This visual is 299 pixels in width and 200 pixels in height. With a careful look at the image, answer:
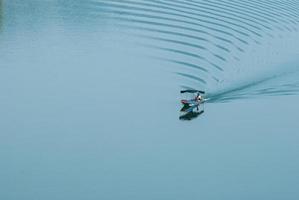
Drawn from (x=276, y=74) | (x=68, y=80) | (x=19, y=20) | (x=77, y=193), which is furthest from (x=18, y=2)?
(x=77, y=193)

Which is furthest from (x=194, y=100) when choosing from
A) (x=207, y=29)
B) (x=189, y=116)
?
(x=207, y=29)

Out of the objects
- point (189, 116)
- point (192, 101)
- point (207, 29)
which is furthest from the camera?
point (207, 29)

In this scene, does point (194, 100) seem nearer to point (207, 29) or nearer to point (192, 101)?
point (192, 101)

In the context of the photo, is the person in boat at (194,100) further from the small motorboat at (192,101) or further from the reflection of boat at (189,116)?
the reflection of boat at (189,116)

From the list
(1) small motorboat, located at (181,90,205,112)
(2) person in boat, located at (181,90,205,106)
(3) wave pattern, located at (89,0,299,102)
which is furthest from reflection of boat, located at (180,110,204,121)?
(3) wave pattern, located at (89,0,299,102)

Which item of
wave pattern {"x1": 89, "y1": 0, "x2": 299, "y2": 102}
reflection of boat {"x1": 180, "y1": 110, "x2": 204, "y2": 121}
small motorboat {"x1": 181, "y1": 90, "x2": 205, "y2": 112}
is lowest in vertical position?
reflection of boat {"x1": 180, "y1": 110, "x2": 204, "y2": 121}

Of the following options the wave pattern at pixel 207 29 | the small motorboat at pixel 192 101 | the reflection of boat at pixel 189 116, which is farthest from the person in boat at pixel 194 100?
the wave pattern at pixel 207 29

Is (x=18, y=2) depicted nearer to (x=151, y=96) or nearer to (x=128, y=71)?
(x=128, y=71)

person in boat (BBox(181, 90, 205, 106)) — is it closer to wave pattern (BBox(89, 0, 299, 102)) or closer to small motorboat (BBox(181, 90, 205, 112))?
small motorboat (BBox(181, 90, 205, 112))
